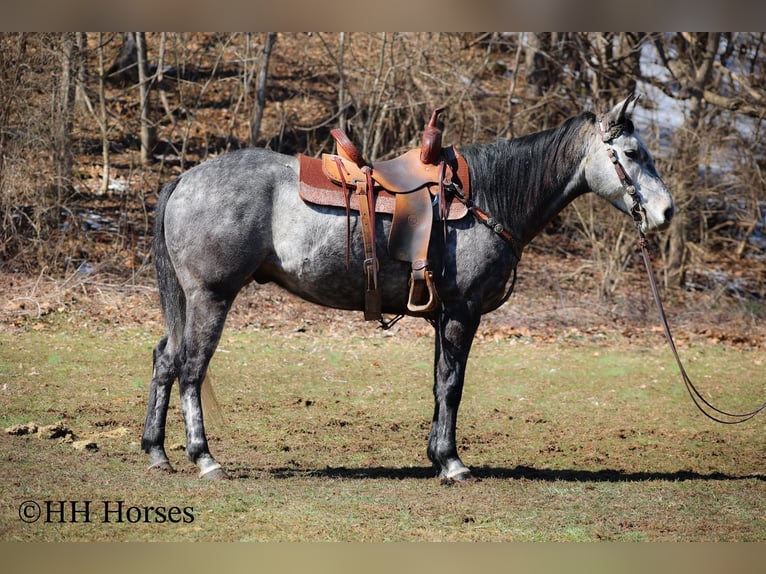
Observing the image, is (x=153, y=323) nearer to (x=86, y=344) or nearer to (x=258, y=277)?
(x=86, y=344)

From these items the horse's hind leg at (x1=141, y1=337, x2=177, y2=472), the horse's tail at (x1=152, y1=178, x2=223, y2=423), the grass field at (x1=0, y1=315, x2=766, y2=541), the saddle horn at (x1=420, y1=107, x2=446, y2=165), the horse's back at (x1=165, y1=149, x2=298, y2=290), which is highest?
the saddle horn at (x1=420, y1=107, x2=446, y2=165)

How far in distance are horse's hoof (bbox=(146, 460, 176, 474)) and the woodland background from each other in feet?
20.6

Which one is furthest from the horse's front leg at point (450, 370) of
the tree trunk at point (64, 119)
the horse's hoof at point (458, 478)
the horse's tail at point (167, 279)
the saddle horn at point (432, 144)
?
the tree trunk at point (64, 119)

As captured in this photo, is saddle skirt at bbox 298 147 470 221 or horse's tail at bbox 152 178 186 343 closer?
saddle skirt at bbox 298 147 470 221

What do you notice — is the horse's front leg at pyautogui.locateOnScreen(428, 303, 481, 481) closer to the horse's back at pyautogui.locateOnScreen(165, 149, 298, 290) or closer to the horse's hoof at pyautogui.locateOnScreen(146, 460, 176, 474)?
the horse's back at pyautogui.locateOnScreen(165, 149, 298, 290)

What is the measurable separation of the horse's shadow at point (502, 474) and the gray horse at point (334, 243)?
0.31 meters

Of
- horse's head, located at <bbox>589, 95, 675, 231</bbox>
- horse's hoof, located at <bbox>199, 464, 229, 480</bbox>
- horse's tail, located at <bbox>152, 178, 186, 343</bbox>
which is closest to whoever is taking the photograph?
horse's hoof, located at <bbox>199, 464, 229, 480</bbox>

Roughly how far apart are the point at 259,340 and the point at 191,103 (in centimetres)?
604

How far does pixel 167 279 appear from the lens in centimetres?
547

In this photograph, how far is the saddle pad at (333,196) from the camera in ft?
17.2

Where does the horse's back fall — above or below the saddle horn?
below

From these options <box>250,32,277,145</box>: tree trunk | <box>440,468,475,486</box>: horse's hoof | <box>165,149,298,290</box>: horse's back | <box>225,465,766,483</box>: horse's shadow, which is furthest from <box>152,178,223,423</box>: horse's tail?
<box>250,32,277,145</box>: tree trunk

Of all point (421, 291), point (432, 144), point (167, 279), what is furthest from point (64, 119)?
point (421, 291)

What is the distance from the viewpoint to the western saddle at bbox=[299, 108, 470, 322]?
5.21 metres
